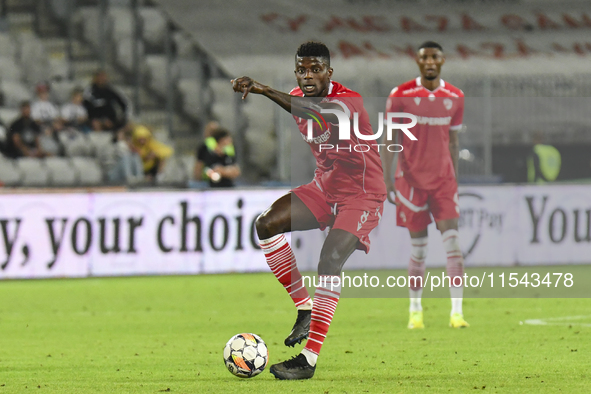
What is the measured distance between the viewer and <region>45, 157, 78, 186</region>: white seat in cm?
1548

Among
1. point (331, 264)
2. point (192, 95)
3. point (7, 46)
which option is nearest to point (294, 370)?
point (331, 264)

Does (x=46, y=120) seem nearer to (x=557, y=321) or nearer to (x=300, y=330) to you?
(x=557, y=321)

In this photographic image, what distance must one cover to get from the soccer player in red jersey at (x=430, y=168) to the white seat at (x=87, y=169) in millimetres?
8260

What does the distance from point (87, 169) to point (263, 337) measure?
867cm

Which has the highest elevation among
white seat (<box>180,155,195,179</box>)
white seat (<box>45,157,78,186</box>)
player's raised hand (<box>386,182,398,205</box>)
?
player's raised hand (<box>386,182,398,205</box>)

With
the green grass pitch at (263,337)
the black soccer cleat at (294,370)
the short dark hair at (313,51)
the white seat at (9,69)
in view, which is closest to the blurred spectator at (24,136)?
the white seat at (9,69)

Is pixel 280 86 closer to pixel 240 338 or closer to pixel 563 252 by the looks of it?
pixel 563 252

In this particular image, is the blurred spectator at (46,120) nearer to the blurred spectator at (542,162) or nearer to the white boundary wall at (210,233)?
the white boundary wall at (210,233)

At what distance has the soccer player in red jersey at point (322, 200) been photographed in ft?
18.8

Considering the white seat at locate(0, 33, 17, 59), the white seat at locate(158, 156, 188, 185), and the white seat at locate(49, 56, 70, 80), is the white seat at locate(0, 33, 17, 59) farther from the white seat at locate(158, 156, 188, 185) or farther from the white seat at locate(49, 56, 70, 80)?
the white seat at locate(158, 156, 188, 185)

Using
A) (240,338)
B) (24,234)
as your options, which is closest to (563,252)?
(24,234)

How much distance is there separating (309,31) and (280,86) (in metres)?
5.28

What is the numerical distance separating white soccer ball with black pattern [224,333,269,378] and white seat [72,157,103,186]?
10.2m

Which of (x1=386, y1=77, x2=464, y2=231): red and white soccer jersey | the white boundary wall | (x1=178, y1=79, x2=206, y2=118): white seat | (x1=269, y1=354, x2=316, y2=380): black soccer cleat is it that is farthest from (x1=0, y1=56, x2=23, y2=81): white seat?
(x1=269, y1=354, x2=316, y2=380): black soccer cleat
